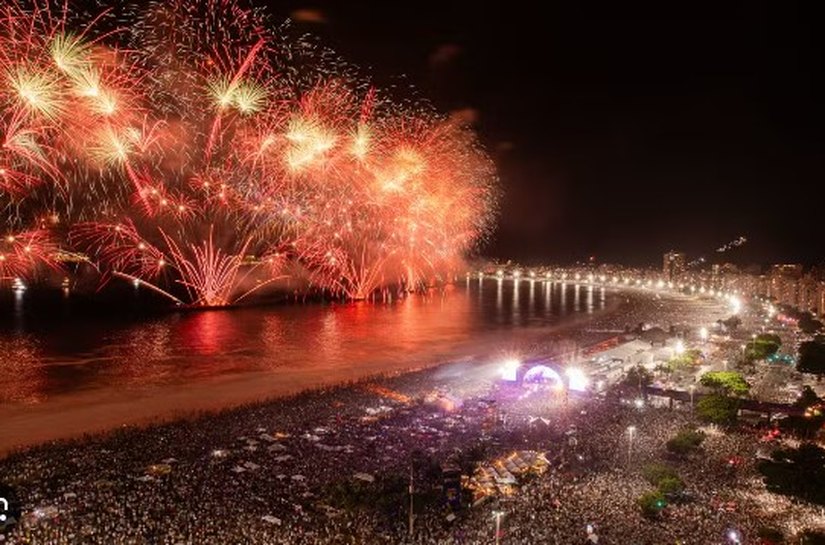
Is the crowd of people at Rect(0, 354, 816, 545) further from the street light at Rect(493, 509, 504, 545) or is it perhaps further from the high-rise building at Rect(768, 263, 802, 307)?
the high-rise building at Rect(768, 263, 802, 307)

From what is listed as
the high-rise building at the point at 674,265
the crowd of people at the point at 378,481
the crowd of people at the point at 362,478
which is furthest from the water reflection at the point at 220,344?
the high-rise building at the point at 674,265

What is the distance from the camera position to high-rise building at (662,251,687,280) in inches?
5792

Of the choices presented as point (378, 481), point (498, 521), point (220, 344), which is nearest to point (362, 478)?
point (378, 481)

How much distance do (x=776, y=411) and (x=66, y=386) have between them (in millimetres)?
21525

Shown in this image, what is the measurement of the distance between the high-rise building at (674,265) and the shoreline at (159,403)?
434 feet

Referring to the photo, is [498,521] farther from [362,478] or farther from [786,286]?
[786,286]

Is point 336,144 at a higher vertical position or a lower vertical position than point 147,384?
higher

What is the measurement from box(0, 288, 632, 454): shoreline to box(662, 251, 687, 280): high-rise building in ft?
434

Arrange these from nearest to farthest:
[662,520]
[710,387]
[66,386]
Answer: [662,520] < [710,387] < [66,386]

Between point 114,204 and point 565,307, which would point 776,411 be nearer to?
point 565,307

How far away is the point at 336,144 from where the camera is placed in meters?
29.7

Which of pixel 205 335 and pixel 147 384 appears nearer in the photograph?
pixel 147 384

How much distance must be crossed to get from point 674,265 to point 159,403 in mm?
148674

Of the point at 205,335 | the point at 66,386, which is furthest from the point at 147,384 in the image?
the point at 205,335
